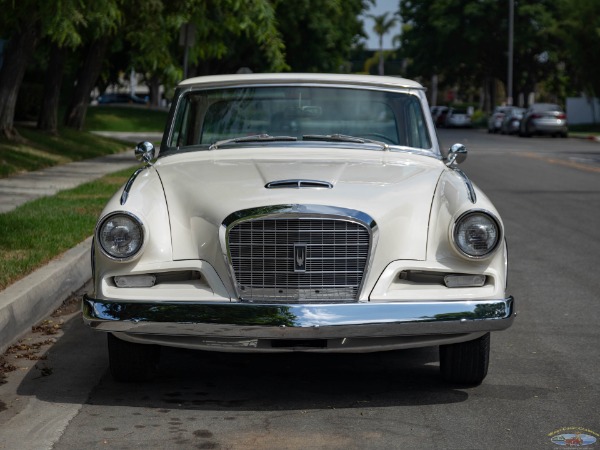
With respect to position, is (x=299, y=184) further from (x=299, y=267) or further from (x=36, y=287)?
(x=36, y=287)

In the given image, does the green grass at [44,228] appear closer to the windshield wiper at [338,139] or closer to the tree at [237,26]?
the windshield wiper at [338,139]

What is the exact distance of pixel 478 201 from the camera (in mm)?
6164

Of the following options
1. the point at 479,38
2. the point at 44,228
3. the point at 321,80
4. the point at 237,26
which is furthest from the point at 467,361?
the point at 479,38

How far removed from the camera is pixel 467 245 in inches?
236

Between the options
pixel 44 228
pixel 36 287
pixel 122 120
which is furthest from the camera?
pixel 122 120

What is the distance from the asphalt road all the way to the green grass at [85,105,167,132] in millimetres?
32541

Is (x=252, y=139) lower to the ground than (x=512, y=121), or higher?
higher

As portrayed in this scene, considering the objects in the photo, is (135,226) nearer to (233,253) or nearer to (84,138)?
(233,253)

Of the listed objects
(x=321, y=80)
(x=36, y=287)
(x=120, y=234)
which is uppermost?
(x=321, y=80)

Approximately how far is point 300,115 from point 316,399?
2.18 meters

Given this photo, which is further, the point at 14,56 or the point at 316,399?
the point at 14,56

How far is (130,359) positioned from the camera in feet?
20.7

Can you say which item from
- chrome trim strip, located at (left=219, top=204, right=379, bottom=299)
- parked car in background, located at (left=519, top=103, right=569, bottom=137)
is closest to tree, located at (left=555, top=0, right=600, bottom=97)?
parked car in background, located at (left=519, top=103, right=569, bottom=137)

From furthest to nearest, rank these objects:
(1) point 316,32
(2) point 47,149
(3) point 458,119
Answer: (3) point 458,119, (1) point 316,32, (2) point 47,149
